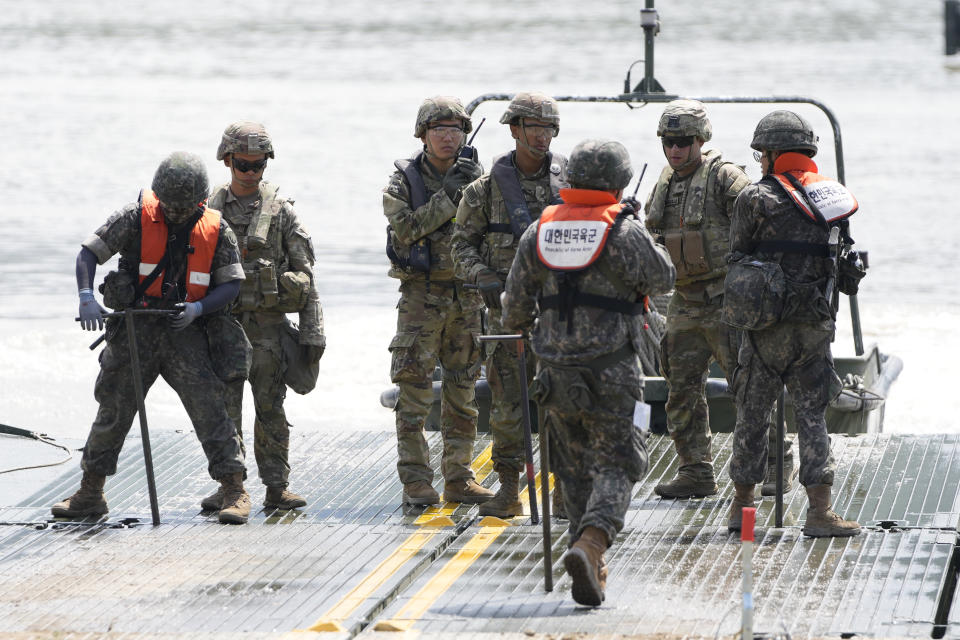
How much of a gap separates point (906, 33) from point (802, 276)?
51756mm

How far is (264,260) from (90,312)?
109cm

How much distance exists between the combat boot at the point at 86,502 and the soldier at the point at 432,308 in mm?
1591

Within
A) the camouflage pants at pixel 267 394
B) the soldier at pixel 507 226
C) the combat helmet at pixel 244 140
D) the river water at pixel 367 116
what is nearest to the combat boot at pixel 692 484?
the soldier at pixel 507 226

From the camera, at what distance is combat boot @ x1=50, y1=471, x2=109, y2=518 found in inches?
328

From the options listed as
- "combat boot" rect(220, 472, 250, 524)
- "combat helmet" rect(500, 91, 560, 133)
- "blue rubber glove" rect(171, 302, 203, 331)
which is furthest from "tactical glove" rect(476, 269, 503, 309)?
"combat boot" rect(220, 472, 250, 524)

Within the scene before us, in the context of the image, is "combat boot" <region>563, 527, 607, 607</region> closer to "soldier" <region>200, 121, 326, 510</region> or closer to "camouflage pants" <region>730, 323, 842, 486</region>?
"camouflage pants" <region>730, 323, 842, 486</region>

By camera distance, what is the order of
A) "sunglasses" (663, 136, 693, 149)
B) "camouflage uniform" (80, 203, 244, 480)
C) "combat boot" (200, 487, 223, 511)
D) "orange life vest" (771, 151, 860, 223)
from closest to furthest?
"orange life vest" (771, 151, 860, 223) → "camouflage uniform" (80, 203, 244, 480) → "sunglasses" (663, 136, 693, 149) → "combat boot" (200, 487, 223, 511)

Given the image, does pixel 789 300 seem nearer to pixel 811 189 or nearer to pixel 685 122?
pixel 811 189

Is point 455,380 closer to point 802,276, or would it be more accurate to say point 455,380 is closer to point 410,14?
point 802,276

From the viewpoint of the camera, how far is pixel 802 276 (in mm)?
7570

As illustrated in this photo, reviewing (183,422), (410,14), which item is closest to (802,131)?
(183,422)

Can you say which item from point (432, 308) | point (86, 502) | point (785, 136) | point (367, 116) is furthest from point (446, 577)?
point (367, 116)

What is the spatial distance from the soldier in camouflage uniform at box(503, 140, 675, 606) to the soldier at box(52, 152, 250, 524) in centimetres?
194

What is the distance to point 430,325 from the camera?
8.47 m
